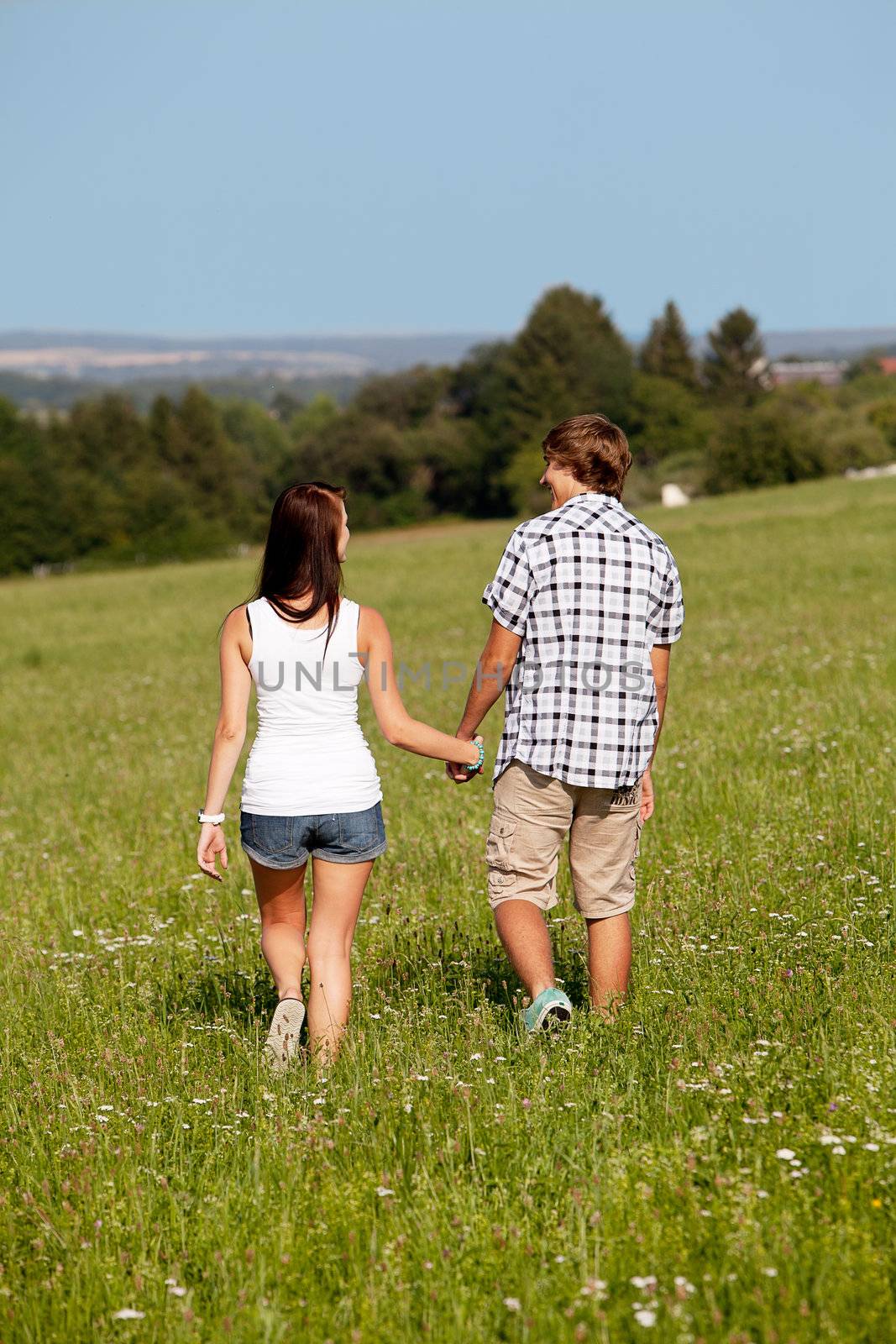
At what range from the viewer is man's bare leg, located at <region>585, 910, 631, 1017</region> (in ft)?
17.5

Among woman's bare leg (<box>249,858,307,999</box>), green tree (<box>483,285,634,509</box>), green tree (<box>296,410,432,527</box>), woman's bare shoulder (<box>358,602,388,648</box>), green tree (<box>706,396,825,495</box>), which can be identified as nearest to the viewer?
woman's bare shoulder (<box>358,602,388,648</box>)

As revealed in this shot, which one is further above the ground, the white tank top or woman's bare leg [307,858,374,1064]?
the white tank top

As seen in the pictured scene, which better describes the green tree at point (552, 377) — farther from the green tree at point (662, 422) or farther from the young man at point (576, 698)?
the young man at point (576, 698)

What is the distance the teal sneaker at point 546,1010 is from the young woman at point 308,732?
2.35 feet

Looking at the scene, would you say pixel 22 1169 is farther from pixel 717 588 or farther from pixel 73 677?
pixel 717 588

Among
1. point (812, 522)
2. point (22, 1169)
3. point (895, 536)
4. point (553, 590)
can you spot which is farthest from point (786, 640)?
point (812, 522)

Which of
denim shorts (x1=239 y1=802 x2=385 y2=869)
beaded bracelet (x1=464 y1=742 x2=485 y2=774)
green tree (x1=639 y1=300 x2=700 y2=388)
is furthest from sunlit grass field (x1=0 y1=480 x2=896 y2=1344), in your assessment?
green tree (x1=639 y1=300 x2=700 y2=388)

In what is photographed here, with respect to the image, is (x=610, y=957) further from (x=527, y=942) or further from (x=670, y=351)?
(x=670, y=351)

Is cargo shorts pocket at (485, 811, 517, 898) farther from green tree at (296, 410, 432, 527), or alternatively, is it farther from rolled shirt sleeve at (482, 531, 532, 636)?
green tree at (296, 410, 432, 527)

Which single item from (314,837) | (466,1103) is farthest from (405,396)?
(466,1103)

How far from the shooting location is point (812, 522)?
40.5 meters

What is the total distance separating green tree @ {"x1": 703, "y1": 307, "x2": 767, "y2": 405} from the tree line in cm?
16

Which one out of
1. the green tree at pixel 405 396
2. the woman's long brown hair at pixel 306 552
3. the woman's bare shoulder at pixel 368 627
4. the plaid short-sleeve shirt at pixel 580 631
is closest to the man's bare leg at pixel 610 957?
the plaid short-sleeve shirt at pixel 580 631

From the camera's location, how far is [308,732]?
5.02 metres
